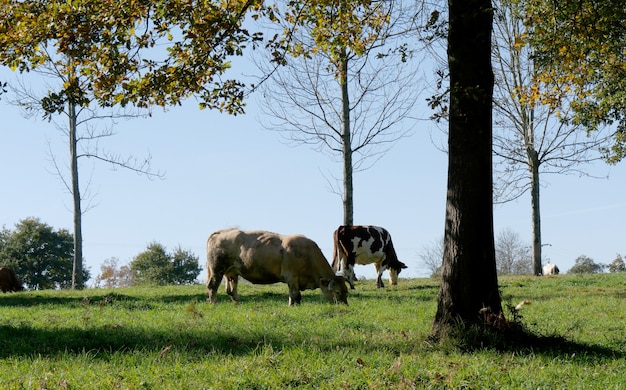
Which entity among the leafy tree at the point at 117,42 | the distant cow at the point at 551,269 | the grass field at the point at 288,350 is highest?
the leafy tree at the point at 117,42

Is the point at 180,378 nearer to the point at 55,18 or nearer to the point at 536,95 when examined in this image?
the point at 55,18

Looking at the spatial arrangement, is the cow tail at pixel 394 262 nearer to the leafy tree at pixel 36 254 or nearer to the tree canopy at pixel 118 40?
the tree canopy at pixel 118 40

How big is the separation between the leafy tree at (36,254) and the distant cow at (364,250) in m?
37.2

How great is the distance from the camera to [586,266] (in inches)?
3701

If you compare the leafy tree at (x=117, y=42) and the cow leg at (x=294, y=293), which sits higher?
the leafy tree at (x=117, y=42)

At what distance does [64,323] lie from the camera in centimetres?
1361

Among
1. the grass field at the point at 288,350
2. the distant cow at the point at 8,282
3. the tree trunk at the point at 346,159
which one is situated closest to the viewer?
the grass field at the point at 288,350

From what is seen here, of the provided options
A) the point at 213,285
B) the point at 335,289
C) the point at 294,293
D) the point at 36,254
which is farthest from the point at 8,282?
the point at 36,254

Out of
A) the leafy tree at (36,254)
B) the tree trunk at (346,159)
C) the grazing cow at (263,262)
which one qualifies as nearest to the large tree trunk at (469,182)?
the grazing cow at (263,262)

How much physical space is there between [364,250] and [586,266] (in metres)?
75.3

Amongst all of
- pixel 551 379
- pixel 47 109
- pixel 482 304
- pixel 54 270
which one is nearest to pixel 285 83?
pixel 47 109

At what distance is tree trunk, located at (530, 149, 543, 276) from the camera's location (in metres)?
37.8

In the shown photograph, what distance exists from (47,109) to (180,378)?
638cm

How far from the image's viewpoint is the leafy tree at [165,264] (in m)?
61.5
